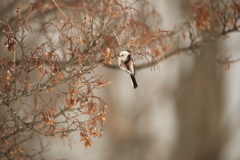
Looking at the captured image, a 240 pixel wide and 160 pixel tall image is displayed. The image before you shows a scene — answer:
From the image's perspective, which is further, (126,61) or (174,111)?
(174,111)

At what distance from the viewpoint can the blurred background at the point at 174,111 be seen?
3.45 m

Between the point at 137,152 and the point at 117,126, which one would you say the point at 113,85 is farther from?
the point at 137,152

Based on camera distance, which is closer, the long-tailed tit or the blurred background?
the long-tailed tit

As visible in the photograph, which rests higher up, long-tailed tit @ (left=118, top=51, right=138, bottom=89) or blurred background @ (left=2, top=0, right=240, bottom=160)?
blurred background @ (left=2, top=0, right=240, bottom=160)

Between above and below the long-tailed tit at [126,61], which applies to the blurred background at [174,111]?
above

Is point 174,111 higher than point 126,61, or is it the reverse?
point 174,111

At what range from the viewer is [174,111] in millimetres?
3992

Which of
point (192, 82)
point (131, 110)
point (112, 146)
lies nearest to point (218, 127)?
point (192, 82)

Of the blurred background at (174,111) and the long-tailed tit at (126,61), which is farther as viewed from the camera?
the blurred background at (174,111)

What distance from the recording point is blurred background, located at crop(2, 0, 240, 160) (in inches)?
136

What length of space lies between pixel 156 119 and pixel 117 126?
0.63 meters

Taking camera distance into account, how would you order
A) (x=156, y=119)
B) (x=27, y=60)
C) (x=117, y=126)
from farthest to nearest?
(x=156, y=119)
(x=117, y=126)
(x=27, y=60)

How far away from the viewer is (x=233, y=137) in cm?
386

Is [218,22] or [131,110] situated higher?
[131,110]
